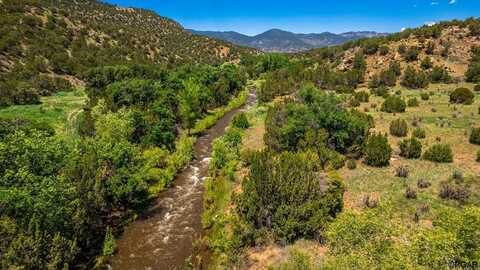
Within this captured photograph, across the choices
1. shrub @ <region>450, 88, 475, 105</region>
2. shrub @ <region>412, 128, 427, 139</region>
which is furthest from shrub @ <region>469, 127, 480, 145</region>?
shrub @ <region>450, 88, 475, 105</region>

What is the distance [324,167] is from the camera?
27719 millimetres

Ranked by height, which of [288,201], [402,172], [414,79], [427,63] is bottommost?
[402,172]

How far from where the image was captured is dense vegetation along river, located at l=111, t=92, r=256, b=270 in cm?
1911

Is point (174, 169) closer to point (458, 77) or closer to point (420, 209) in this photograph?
point (420, 209)

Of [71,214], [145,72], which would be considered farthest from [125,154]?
[145,72]

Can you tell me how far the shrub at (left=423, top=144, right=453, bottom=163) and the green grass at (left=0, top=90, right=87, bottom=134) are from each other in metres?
37.5

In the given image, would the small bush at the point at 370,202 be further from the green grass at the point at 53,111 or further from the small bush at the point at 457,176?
the green grass at the point at 53,111

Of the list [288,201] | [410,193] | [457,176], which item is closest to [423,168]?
[457,176]

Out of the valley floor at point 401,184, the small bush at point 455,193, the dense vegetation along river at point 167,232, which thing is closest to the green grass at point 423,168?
the valley floor at point 401,184

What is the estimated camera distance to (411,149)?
2806 cm

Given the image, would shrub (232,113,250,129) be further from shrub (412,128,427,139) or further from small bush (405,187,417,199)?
small bush (405,187,417,199)

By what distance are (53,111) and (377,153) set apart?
4216 centimetres

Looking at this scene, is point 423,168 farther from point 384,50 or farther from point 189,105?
point 384,50

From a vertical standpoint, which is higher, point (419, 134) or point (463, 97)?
point (463, 97)
